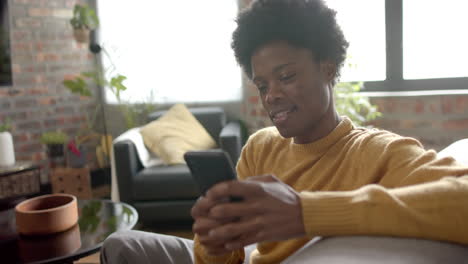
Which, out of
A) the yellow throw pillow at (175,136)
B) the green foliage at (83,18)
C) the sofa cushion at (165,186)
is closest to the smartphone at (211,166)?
the sofa cushion at (165,186)

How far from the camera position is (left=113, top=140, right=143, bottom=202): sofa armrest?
2.94m

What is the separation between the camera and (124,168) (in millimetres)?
2936

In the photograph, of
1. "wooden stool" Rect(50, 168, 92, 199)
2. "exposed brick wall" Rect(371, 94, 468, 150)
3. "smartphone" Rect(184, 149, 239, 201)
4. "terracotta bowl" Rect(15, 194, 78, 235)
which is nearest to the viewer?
"smartphone" Rect(184, 149, 239, 201)

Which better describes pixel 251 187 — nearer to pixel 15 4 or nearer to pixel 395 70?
pixel 395 70

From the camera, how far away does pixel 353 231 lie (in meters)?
0.70

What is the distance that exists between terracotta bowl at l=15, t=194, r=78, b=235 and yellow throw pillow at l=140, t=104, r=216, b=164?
1578 millimetres

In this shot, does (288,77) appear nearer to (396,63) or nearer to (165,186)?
(165,186)

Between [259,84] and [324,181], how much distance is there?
0.91ft

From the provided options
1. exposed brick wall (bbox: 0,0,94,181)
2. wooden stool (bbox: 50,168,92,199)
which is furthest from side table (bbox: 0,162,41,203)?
exposed brick wall (bbox: 0,0,94,181)

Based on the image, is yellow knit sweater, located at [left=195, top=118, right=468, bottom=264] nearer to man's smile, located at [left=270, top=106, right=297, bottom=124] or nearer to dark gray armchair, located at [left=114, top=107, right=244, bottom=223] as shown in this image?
man's smile, located at [left=270, top=106, right=297, bottom=124]

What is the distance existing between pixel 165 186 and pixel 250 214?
231 centimetres

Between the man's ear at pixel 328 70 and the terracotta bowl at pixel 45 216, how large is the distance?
3.17 feet

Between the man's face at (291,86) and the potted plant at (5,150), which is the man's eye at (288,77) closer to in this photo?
the man's face at (291,86)

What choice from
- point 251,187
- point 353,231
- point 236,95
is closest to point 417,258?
point 353,231
